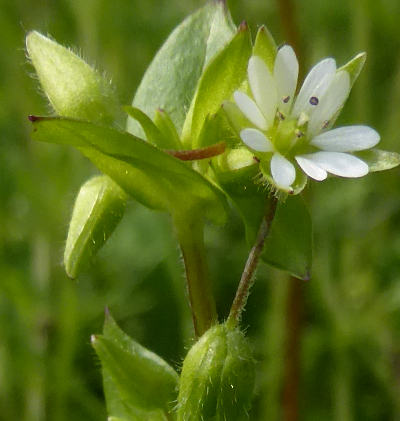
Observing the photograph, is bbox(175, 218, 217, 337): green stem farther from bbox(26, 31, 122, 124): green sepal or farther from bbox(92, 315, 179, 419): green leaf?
bbox(26, 31, 122, 124): green sepal

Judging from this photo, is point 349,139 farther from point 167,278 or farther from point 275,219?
point 167,278

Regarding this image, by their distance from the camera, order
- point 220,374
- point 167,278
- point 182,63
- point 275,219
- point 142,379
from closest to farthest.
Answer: point 220,374 < point 275,219 < point 142,379 < point 182,63 < point 167,278

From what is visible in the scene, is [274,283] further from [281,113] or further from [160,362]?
[281,113]

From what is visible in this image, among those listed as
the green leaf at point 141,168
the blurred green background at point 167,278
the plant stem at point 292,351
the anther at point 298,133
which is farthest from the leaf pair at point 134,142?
the plant stem at point 292,351

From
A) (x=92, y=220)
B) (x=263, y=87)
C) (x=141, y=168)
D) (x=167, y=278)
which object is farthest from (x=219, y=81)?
(x=167, y=278)

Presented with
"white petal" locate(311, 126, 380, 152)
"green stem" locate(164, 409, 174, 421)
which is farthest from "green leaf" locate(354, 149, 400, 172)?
"green stem" locate(164, 409, 174, 421)

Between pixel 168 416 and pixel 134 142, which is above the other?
pixel 134 142

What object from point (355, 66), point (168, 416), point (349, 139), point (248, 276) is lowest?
point (168, 416)

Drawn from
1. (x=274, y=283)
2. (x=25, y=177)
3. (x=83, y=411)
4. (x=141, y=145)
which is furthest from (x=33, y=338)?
(x=141, y=145)
